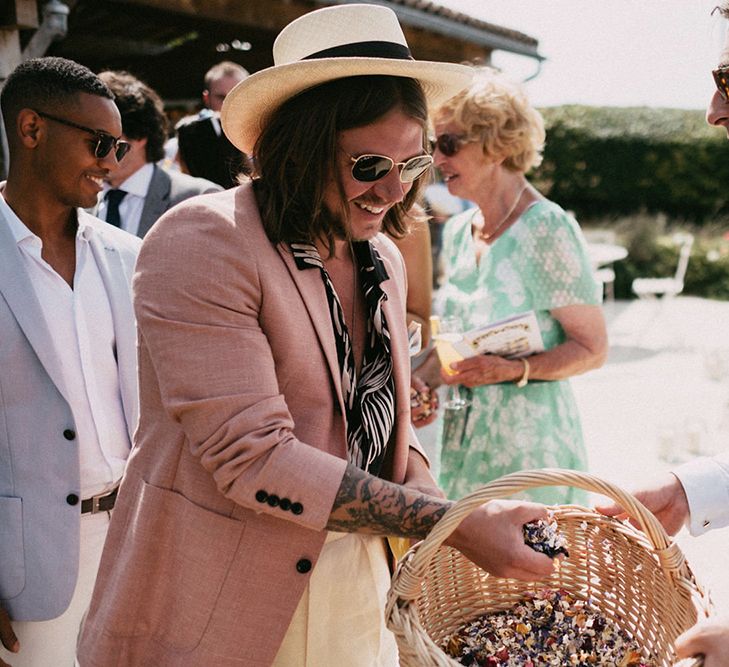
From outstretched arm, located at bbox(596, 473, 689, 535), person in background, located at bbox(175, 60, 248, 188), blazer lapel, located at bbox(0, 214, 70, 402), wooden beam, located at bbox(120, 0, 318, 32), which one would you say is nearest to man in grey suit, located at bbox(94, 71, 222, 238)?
person in background, located at bbox(175, 60, 248, 188)

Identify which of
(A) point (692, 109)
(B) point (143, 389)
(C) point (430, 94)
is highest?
(C) point (430, 94)

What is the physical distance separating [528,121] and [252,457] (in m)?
2.20

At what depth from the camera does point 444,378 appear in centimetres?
304

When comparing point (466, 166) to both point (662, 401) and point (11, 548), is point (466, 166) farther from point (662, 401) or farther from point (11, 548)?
point (662, 401)

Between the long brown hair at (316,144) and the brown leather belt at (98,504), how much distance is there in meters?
1.16

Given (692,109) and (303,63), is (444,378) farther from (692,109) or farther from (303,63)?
(692,109)

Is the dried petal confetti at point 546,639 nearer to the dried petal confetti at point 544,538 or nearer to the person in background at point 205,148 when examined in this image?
the dried petal confetti at point 544,538

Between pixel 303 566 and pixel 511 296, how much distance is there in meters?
1.72

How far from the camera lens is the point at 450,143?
10.3ft

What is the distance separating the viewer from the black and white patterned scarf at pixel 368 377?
159 centimetres

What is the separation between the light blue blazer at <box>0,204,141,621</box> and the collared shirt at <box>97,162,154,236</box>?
1654 mm

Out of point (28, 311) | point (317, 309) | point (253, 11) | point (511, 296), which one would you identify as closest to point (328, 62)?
point (317, 309)

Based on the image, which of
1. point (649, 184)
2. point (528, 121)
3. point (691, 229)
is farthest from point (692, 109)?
point (528, 121)

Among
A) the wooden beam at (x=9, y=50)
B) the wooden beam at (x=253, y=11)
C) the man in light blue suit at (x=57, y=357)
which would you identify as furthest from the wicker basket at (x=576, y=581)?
the wooden beam at (x=253, y=11)
